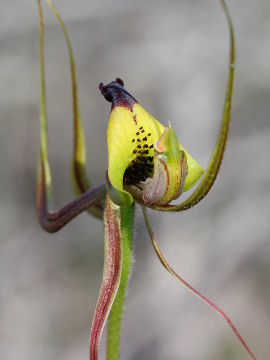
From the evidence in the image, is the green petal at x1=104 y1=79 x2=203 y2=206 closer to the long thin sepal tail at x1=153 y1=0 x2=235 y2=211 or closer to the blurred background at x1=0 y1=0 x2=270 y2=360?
the long thin sepal tail at x1=153 y1=0 x2=235 y2=211

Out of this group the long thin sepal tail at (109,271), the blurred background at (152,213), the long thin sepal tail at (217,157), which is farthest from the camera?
the blurred background at (152,213)

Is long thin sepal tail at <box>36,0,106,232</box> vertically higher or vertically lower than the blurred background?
lower

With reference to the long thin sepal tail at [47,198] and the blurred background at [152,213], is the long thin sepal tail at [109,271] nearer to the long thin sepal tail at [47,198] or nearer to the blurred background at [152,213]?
the long thin sepal tail at [47,198]

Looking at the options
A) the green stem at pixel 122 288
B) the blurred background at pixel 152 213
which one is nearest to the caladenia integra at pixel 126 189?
the green stem at pixel 122 288

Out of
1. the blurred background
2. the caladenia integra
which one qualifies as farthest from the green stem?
the blurred background

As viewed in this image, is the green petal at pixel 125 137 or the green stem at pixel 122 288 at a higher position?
the green petal at pixel 125 137

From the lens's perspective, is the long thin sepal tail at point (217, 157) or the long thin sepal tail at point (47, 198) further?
the long thin sepal tail at point (47, 198)

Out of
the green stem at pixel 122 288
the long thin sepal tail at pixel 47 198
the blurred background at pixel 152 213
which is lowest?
the green stem at pixel 122 288
